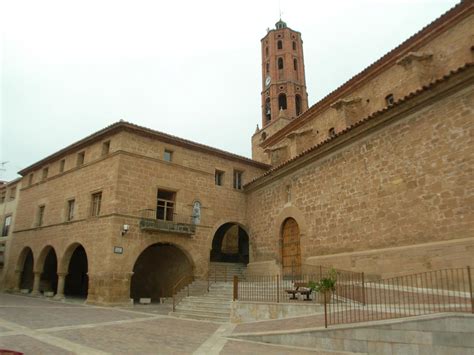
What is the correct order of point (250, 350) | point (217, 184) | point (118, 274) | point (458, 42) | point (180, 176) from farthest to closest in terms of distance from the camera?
1. point (217, 184)
2. point (180, 176)
3. point (118, 274)
4. point (458, 42)
5. point (250, 350)

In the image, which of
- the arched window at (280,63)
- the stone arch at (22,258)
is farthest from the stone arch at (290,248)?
the arched window at (280,63)

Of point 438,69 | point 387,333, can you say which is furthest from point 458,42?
point 387,333

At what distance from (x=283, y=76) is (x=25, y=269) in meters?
28.1

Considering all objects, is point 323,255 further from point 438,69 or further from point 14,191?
point 14,191

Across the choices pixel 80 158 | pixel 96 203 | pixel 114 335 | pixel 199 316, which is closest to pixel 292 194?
pixel 199 316

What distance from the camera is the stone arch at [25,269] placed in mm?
22234

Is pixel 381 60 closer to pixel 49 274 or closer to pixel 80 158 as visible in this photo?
pixel 80 158

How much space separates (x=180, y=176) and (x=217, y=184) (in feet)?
9.08

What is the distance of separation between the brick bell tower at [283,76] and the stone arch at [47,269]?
21.8 metres

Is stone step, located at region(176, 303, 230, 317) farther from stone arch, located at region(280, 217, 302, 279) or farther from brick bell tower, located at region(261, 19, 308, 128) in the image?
brick bell tower, located at region(261, 19, 308, 128)

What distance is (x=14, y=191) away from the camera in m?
26.2

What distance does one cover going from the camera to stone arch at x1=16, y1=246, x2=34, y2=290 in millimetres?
22234

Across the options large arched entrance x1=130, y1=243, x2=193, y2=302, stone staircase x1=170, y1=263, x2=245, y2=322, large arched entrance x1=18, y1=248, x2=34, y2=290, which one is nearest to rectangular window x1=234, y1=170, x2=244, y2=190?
large arched entrance x1=130, y1=243, x2=193, y2=302

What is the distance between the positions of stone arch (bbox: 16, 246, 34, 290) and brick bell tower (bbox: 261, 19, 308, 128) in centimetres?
2279
